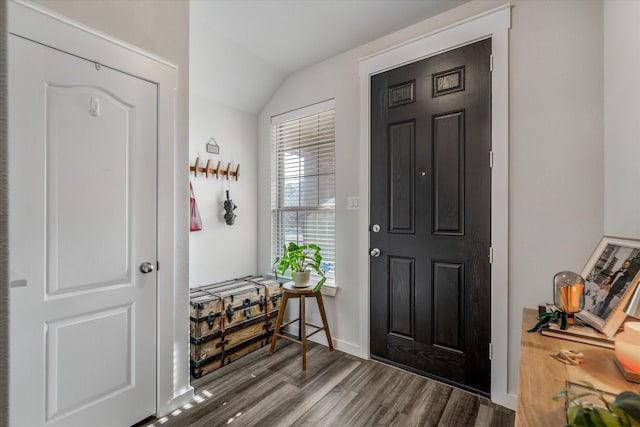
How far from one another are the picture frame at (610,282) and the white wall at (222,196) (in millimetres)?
2698

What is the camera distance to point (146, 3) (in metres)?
1.73

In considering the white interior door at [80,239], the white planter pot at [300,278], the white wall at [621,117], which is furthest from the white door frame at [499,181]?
the white interior door at [80,239]

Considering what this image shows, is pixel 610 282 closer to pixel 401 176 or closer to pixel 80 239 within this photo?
pixel 401 176

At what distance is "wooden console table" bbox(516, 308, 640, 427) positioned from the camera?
2.43ft

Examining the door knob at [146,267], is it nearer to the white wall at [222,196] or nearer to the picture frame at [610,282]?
the white wall at [222,196]

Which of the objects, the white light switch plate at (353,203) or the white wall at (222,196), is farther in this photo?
the white wall at (222,196)

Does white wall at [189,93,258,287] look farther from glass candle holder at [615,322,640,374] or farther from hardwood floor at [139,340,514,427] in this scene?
glass candle holder at [615,322,640,374]

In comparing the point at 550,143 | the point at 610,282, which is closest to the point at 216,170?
the point at 550,143

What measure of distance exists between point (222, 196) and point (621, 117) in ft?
9.41

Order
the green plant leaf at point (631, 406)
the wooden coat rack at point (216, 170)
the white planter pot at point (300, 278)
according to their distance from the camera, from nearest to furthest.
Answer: the green plant leaf at point (631, 406) < the white planter pot at point (300, 278) < the wooden coat rack at point (216, 170)

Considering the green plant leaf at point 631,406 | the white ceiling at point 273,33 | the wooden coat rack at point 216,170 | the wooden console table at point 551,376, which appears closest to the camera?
the green plant leaf at point 631,406

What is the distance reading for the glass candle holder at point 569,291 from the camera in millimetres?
1234

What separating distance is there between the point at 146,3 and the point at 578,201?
8.88ft

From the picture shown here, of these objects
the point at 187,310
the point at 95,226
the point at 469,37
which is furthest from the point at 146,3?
the point at 469,37
